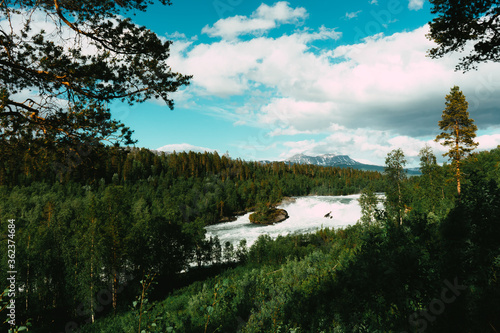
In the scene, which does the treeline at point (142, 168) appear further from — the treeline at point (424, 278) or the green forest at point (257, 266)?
the treeline at point (424, 278)

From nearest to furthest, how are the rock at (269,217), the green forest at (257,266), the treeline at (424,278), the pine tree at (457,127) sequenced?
the treeline at (424,278)
the green forest at (257,266)
the pine tree at (457,127)
the rock at (269,217)

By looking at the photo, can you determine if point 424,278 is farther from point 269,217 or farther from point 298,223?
point 269,217

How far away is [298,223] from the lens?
6719 cm

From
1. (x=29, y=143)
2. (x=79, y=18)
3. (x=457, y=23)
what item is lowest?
(x=29, y=143)

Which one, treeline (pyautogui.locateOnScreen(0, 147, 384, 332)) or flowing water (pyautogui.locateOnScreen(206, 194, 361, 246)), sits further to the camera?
flowing water (pyautogui.locateOnScreen(206, 194, 361, 246))

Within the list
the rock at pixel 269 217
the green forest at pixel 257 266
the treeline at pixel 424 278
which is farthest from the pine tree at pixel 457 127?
the rock at pixel 269 217

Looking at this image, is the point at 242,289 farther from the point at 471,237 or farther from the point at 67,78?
the point at 67,78

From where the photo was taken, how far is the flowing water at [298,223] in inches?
Result: 2281

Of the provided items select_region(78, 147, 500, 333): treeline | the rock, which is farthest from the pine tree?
the rock

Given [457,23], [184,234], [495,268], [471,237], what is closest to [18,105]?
[471,237]

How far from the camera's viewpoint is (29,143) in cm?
517

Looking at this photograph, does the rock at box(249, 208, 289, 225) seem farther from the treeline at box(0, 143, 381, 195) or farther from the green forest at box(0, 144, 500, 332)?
the treeline at box(0, 143, 381, 195)

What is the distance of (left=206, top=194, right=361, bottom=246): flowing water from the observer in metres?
57.9

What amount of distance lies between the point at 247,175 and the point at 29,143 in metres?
128
